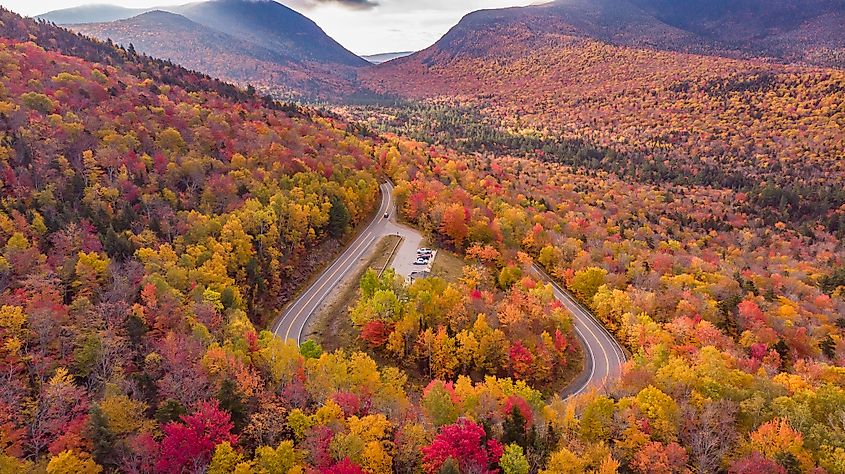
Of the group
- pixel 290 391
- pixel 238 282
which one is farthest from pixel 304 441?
pixel 238 282

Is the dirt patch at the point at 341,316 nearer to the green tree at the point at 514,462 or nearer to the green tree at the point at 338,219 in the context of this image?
the green tree at the point at 338,219

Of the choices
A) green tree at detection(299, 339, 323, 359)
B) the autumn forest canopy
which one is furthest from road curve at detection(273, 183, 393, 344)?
green tree at detection(299, 339, 323, 359)

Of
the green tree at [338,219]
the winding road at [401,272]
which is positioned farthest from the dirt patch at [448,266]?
the green tree at [338,219]

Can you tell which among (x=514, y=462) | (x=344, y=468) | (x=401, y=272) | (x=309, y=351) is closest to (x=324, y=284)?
(x=401, y=272)

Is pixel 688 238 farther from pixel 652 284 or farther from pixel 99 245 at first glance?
pixel 99 245

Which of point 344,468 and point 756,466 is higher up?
point 344,468

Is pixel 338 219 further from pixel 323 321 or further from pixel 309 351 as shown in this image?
pixel 309 351

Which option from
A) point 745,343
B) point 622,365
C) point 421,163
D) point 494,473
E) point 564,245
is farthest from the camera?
point 421,163
